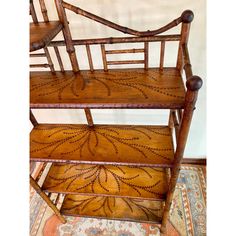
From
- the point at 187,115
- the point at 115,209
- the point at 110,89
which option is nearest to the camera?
the point at 187,115

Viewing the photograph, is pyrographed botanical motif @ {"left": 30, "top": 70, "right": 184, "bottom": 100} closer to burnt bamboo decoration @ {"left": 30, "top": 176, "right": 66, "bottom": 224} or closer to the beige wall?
the beige wall

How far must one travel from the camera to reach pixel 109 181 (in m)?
1.21

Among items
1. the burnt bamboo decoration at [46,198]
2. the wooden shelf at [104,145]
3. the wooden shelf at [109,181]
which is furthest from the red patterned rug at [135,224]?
the wooden shelf at [104,145]

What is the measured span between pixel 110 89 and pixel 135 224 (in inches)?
40.6

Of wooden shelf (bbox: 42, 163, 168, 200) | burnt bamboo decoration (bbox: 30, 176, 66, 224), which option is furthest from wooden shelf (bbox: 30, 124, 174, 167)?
wooden shelf (bbox: 42, 163, 168, 200)

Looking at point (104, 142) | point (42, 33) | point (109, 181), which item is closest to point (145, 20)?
point (42, 33)

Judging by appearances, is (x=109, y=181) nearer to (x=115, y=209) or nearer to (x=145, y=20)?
(x=115, y=209)

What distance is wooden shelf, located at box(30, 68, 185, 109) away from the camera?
0.76 m

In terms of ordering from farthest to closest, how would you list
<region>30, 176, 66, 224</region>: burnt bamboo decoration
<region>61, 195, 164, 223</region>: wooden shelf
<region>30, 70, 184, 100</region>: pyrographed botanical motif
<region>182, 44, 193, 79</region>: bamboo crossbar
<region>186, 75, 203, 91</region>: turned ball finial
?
<region>61, 195, 164, 223</region>: wooden shelf
<region>30, 176, 66, 224</region>: burnt bamboo decoration
<region>30, 70, 184, 100</region>: pyrographed botanical motif
<region>182, 44, 193, 79</region>: bamboo crossbar
<region>186, 75, 203, 91</region>: turned ball finial

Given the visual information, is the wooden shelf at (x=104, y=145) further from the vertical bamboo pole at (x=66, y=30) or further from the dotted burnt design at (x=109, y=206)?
the dotted burnt design at (x=109, y=206)

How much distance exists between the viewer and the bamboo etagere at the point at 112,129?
0.77 m

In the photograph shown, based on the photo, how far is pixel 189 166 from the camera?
1.71 m

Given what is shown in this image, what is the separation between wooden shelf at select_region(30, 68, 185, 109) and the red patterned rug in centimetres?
102
